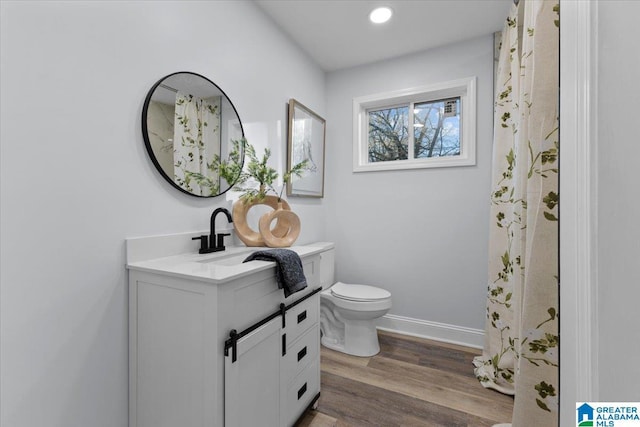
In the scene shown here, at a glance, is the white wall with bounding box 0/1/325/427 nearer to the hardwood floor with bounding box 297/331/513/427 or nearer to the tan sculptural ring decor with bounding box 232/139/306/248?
the tan sculptural ring decor with bounding box 232/139/306/248

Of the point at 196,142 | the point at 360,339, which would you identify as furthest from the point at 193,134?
the point at 360,339

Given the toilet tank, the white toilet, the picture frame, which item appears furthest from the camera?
the toilet tank

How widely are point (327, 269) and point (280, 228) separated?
3.01ft

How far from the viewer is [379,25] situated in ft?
6.81

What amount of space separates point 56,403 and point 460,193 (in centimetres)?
266

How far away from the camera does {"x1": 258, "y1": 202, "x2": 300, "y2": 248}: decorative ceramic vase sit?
61.7 inches

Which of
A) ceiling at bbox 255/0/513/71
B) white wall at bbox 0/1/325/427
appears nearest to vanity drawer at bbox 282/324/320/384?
white wall at bbox 0/1/325/427

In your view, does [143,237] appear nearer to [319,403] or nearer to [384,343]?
[319,403]

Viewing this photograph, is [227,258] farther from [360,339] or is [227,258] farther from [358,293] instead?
[360,339]

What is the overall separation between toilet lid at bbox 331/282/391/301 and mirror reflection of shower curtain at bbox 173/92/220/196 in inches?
50.2

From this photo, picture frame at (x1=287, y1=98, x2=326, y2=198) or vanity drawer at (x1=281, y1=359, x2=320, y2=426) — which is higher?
picture frame at (x1=287, y1=98, x2=326, y2=198)

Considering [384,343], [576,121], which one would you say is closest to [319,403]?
[384,343]

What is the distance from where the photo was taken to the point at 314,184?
2.57m

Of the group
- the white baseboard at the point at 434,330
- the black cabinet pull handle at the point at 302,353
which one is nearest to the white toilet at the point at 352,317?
the white baseboard at the point at 434,330
